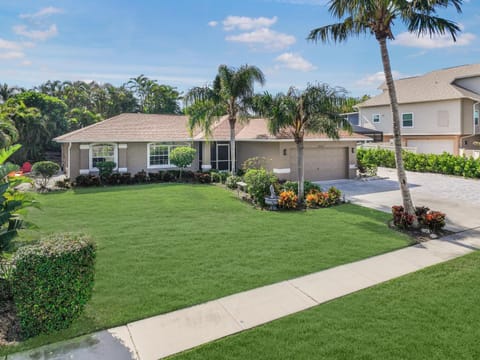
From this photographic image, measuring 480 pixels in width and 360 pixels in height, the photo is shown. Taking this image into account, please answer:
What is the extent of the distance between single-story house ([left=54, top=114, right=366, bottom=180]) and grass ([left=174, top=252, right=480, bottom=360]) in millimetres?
13669

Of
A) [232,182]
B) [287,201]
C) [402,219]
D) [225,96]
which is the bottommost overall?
[402,219]

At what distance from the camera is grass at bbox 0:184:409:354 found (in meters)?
6.03

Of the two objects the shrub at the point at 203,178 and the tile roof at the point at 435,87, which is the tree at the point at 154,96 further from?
the shrub at the point at 203,178

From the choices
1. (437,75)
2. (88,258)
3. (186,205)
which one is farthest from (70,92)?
(88,258)

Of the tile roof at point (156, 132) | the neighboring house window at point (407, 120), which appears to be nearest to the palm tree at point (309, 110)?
the tile roof at point (156, 132)

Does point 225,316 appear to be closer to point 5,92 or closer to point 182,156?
point 182,156

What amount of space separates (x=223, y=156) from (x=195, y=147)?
2.15 metres

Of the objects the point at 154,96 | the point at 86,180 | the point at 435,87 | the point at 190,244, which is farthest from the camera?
the point at 154,96

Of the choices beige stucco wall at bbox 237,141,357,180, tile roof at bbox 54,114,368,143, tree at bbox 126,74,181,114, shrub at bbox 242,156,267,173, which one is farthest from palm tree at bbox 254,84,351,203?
tree at bbox 126,74,181,114

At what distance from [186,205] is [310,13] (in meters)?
9.56

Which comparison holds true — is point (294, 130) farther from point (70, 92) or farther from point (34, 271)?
point (70, 92)

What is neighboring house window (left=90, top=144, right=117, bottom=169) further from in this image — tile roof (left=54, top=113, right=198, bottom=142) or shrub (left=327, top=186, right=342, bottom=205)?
shrub (left=327, top=186, right=342, bottom=205)

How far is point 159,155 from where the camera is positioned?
22.2 m

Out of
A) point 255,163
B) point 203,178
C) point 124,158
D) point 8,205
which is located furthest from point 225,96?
point 8,205
